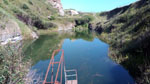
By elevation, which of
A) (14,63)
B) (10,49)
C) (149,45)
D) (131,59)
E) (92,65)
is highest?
(10,49)

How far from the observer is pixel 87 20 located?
81812mm

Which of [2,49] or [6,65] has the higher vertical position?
[2,49]

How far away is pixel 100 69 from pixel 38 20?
40.7m

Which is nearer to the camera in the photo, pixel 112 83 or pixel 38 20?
pixel 112 83

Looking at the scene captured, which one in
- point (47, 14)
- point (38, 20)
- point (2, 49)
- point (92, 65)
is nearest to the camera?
point (2, 49)

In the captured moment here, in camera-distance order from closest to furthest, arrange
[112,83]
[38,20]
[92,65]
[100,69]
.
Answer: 1. [112,83]
2. [100,69]
3. [92,65]
4. [38,20]

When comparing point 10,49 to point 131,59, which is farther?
point 131,59

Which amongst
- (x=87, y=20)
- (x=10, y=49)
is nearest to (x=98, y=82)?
(x=10, y=49)

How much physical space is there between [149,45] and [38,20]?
4381 centimetres

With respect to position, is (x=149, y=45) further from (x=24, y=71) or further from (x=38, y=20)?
(x=38, y=20)

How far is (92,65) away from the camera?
14.9 meters

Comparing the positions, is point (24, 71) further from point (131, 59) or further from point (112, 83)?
point (131, 59)

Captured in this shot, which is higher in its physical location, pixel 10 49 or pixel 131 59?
pixel 10 49

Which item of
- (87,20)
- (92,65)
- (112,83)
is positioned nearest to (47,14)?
(87,20)
